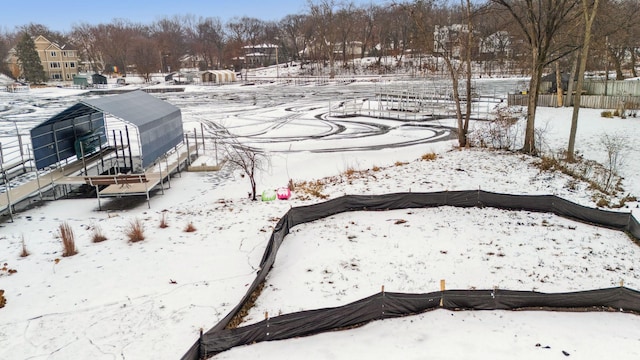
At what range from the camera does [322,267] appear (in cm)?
1016

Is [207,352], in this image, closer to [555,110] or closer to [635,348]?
[635,348]

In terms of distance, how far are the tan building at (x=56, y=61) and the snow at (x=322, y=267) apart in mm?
106114

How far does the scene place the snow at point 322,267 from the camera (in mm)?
7387

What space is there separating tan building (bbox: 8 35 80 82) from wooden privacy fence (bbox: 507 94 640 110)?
335 feet

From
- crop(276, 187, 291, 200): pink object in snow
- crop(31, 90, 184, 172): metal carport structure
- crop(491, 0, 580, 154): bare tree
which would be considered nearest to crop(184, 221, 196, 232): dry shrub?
crop(276, 187, 291, 200): pink object in snow

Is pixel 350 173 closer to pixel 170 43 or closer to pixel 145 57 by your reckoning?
pixel 145 57

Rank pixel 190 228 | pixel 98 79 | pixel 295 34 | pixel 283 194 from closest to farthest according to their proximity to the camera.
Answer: pixel 190 228, pixel 283 194, pixel 98 79, pixel 295 34

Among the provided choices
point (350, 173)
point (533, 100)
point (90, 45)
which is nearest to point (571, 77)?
point (533, 100)

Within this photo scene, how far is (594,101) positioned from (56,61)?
112 meters

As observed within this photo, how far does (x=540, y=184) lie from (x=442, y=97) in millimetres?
30508

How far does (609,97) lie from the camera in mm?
32312

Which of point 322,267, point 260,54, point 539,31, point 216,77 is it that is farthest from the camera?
point 260,54

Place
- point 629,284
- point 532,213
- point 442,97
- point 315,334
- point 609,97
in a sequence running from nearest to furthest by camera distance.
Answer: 1. point 315,334
2. point 629,284
3. point 532,213
4. point 609,97
5. point 442,97

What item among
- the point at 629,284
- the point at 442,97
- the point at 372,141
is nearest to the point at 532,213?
the point at 629,284
